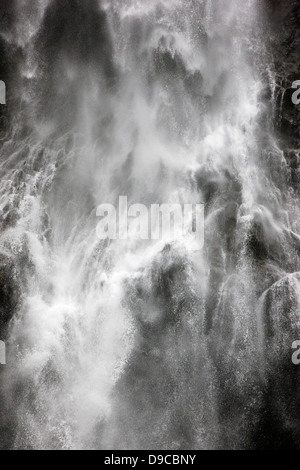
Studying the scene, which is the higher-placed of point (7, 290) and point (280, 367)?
point (7, 290)

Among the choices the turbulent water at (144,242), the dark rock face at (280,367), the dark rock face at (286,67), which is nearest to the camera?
the dark rock face at (280,367)

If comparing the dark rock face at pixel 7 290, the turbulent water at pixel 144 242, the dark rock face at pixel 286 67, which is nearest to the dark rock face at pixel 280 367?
the turbulent water at pixel 144 242

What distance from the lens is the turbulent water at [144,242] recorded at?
1052 centimetres

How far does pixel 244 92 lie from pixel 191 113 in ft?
6.62

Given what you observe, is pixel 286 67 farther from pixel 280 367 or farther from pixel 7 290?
pixel 7 290

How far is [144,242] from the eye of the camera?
42.6ft

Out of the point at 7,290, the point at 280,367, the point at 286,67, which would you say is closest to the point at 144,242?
the point at 7,290

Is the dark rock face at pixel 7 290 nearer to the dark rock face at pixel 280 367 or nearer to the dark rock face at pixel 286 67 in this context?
the dark rock face at pixel 280 367

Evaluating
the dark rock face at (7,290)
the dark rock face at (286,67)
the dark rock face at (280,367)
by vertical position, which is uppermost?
the dark rock face at (286,67)

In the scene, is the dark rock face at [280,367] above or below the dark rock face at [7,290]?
below

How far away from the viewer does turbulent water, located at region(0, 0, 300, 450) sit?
10516 mm

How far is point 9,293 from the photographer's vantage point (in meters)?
12.6
